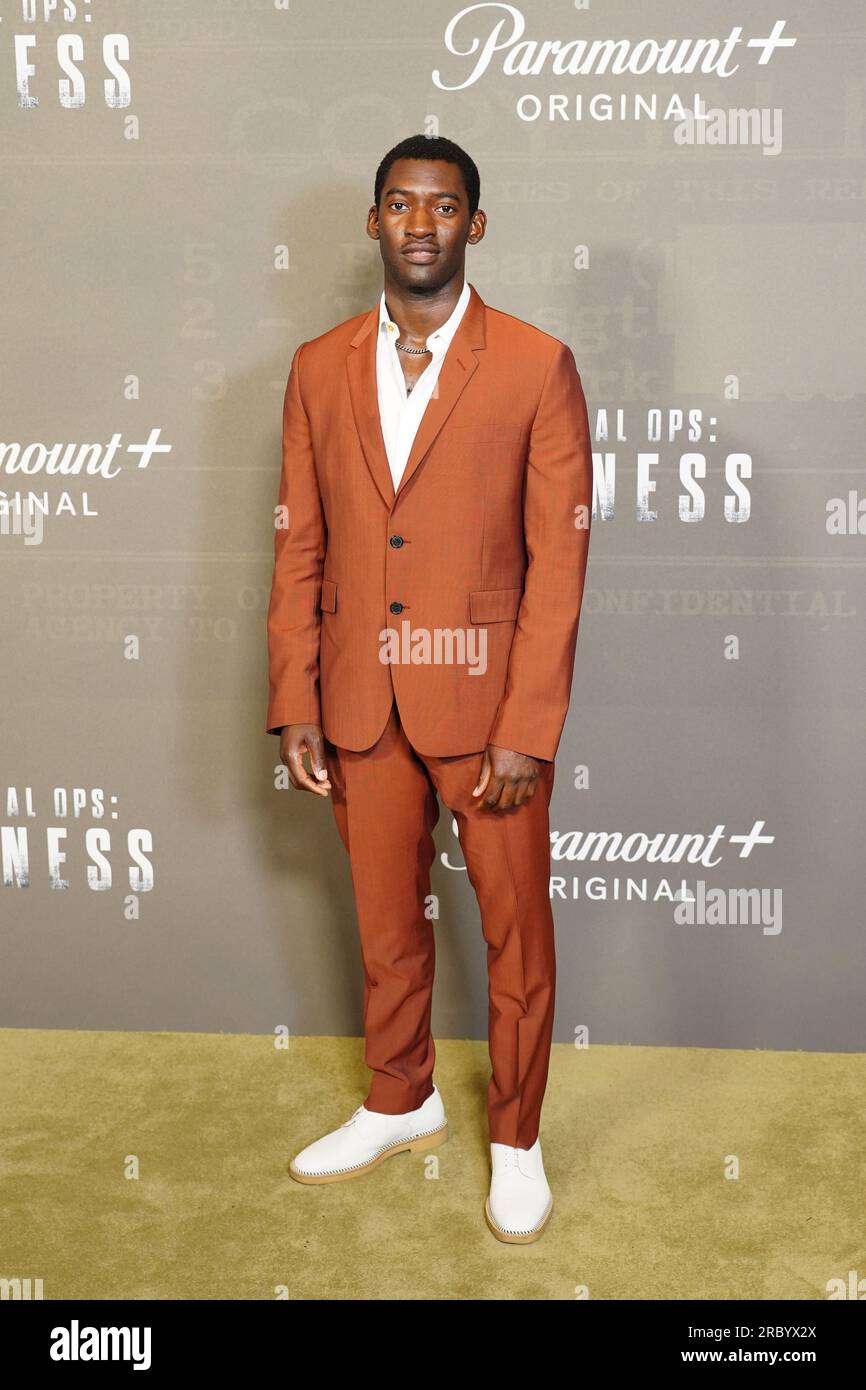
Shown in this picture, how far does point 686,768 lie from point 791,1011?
58cm

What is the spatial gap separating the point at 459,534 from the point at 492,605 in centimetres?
12

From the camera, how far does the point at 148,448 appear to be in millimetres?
2613

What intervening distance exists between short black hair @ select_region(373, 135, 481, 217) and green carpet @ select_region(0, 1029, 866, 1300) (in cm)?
165

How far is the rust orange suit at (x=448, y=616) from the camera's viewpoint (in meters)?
2.00

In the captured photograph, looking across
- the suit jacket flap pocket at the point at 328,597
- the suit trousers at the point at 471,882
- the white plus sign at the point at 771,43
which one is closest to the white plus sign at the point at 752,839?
the suit trousers at the point at 471,882

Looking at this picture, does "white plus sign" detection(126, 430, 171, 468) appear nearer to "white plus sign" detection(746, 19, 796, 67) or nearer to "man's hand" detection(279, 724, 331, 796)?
"man's hand" detection(279, 724, 331, 796)

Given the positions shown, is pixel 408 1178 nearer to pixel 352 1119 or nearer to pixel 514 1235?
pixel 352 1119

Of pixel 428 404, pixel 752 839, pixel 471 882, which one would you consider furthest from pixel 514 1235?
pixel 428 404

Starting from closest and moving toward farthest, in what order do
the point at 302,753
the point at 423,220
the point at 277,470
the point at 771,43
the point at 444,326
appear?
the point at 423,220 < the point at 444,326 < the point at 302,753 < the point at 771,43 < the point at 277,470

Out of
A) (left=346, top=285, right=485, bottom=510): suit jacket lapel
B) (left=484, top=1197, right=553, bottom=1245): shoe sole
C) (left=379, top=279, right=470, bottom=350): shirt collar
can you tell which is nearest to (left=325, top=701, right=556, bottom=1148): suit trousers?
(left=484, top=1197, right=553, bottom=1245): shoe sole

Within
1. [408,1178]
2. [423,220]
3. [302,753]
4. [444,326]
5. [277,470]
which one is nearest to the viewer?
[423,220]

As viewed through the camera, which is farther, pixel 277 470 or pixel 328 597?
pixel 277 470

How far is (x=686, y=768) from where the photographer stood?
2.64 m
